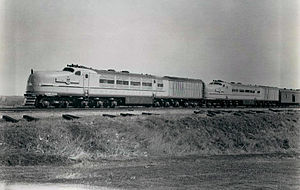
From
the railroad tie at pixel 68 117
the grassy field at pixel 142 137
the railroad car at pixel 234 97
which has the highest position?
the railroad car at pixel 234 97

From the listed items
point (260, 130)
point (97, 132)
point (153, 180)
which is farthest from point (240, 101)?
point (153, 180)

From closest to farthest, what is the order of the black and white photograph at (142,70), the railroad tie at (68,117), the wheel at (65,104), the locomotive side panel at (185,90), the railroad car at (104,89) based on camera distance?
1. the black and white photograph at (142,70)
2. the railroad tie at (68,117)
3. the railroad car at (104,89)
4. the wheel at (65,104)
5. the locomotive side panel at (185,90)

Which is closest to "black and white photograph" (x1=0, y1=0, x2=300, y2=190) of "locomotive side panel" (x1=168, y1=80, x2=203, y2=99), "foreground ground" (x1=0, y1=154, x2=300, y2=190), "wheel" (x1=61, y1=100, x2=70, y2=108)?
"foreground ground" (x1=0, y1=154, x2=300, y2=190)

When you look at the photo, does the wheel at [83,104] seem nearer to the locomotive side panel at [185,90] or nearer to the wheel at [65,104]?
the wheel at [65,104]

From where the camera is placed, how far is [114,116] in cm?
886

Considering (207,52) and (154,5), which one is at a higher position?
(154,5)

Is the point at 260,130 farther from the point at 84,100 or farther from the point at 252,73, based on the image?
the point at 84,100

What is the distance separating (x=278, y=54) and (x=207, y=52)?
51.0 inches

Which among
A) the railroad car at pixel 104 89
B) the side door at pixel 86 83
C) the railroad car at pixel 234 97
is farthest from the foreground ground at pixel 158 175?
the railroad car at pixel 234 97

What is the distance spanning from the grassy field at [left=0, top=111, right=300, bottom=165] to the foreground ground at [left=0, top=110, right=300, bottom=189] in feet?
0.05

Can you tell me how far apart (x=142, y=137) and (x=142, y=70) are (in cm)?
140

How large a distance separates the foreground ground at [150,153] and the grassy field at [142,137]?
16 millimetres

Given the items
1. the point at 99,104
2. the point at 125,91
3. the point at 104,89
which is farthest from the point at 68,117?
the point at 125,91

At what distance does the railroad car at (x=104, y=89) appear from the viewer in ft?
30.5
